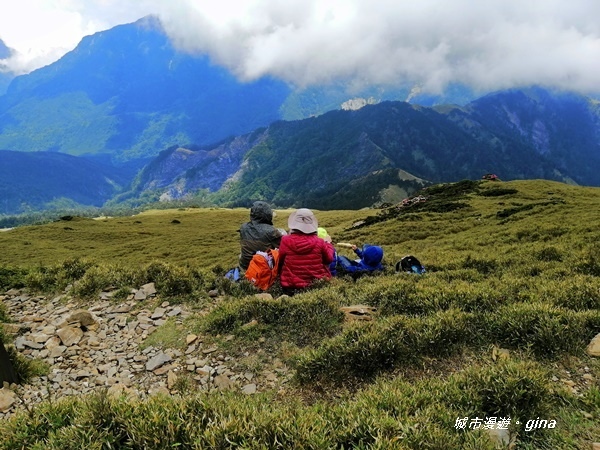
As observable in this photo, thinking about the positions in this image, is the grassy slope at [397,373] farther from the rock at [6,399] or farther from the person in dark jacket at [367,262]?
the rock at [6,399]

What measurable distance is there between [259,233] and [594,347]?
384 inches

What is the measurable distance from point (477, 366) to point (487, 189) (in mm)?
63969

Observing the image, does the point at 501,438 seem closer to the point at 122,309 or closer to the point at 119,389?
the point at 119,389

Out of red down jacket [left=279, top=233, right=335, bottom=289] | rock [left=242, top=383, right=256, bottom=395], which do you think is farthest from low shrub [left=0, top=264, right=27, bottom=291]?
rock [left=242, top=383, right=256, bottom=395]

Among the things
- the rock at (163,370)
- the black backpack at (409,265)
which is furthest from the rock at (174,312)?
the black backpack at (409,265)

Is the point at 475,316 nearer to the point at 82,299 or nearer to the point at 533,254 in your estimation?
the point at 533,254

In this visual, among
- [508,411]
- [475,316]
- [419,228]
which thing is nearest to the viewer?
[508,411]

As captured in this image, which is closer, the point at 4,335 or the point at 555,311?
the point at 555,311

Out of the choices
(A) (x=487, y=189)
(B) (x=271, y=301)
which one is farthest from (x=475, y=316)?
(A) (x=487, y=189)

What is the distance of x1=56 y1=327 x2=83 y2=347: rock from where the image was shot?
28.6 feet

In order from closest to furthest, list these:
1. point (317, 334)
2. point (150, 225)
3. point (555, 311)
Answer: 1. point (555, 311)
2. point (317, 334)
3. point (150, 225)

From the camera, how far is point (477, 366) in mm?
5656

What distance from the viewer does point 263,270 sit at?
11.8 m

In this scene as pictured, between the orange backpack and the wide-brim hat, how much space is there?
4.18 ft
